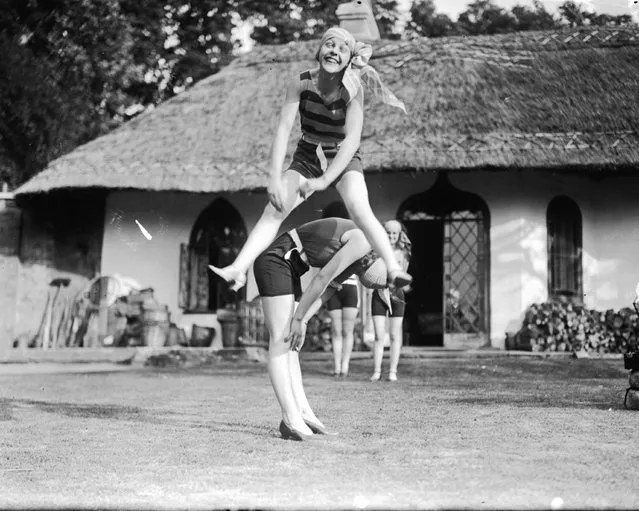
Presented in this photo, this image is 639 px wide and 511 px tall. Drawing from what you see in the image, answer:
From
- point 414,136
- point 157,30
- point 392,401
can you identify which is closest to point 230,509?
point 392,401

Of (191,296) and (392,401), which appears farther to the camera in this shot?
(191,296)

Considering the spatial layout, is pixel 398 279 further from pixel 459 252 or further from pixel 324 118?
pixel 459 252

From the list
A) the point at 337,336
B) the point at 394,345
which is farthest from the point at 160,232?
the point at 394,345

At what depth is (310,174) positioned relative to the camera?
218 inches

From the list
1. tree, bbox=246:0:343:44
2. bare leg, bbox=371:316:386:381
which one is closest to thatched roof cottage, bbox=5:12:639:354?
bare leg, bbox=371:316:386:381

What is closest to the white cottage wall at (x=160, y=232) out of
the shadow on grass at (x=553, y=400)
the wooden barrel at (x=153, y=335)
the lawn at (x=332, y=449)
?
the wooden barrel at (x=153, y=335)

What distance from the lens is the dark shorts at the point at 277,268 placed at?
5633mm

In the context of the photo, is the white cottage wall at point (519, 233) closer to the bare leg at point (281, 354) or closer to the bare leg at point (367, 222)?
the bare leg at point (281, 354)

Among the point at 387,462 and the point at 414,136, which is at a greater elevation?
the point at 414,136

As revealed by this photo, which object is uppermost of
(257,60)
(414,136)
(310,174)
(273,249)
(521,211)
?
(257,60)

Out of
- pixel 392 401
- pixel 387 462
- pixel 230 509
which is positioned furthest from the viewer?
pixel 392 401

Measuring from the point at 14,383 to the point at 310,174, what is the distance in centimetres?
644

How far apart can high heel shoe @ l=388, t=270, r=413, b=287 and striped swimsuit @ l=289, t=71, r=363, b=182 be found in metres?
0.70

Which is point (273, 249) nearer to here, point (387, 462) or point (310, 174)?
point (310, 174)
